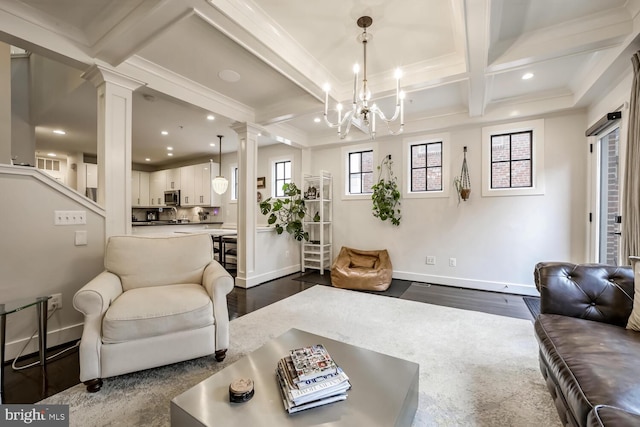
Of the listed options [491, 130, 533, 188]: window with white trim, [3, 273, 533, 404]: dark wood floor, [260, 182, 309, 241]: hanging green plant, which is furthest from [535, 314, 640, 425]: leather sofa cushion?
[260, 182, 309, 241]: hanging green plant

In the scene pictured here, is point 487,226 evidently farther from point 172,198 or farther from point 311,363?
point 172,198

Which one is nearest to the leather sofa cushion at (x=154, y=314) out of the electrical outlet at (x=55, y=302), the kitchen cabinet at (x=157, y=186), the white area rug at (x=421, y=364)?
the white area rug at (x=421, y=364)

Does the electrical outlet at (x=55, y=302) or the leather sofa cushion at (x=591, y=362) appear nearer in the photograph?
the leather sofa cushion at (x=591, y=362)

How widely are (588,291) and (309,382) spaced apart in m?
1.90

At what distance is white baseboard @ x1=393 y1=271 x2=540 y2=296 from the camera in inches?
149

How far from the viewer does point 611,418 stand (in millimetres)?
852

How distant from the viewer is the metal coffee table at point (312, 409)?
1.07 meters

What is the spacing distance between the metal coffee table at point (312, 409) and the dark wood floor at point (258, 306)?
1.30 m

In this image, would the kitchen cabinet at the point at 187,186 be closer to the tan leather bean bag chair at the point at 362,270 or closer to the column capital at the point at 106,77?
the tan leather bean bag chair at the point at 362,270

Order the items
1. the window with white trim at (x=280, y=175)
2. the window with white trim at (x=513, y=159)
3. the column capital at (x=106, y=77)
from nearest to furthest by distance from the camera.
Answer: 1. the column capital at (x=106, y=77)
2. the window with white trim at (x=513, y=159)
3. the window with white trim at (x=280, y=175)

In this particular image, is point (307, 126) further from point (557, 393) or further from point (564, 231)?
point (557, 393)

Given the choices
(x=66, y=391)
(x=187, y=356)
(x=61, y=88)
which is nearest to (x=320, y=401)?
(x=187, y=356)

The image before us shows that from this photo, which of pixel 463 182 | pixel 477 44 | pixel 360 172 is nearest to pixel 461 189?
pixel 463 182

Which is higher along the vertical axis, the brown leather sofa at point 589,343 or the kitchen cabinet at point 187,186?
the kitchen cabinet at point 187,186
